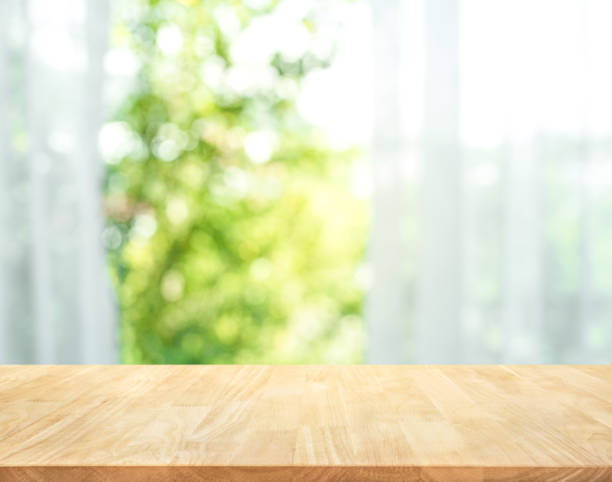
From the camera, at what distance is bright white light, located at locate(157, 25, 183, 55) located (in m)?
3.07

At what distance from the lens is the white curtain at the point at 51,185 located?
6.26 feet

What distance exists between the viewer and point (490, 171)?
1861 millimetres

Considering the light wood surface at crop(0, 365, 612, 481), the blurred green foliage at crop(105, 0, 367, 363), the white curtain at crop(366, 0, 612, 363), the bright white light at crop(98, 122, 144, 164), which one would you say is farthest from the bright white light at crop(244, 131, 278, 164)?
the light wood surface at crop(0, 365, 612, 481)

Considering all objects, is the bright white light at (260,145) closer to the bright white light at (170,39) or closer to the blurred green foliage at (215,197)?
the blurred green foliage at (215,197)

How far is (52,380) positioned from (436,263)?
135cm

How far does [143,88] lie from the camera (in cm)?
307

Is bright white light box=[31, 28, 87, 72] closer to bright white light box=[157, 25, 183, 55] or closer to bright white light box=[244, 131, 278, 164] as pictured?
bright white light box=[157, 25, 183, 55]

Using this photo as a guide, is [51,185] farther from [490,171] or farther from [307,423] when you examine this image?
[307,423]

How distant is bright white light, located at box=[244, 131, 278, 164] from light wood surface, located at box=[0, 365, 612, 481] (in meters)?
2.54

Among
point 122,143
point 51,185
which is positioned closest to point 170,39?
point 122,143

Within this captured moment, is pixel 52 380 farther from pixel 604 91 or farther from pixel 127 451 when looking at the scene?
pixel 604 91

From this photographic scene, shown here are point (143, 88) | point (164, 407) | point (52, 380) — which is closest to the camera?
point (164, 407)

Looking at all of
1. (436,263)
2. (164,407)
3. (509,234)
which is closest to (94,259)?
(436,263)

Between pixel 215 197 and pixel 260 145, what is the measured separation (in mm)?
319
